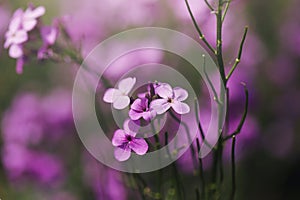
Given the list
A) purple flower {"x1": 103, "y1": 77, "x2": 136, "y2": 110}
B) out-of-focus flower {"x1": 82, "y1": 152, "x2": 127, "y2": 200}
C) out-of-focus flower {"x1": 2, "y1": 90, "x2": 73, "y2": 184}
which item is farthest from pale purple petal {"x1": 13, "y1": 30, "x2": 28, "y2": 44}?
out-of-focus flower {"x1": 2, "y1": 90, "x2": 73, "y2": 184}

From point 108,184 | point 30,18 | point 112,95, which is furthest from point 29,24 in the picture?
point 108,184

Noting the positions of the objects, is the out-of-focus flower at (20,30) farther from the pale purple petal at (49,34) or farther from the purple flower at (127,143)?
the purple flower at (127,143)

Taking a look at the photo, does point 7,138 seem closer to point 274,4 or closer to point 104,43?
point 104,43

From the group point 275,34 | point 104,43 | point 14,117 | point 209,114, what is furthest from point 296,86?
point 14,117

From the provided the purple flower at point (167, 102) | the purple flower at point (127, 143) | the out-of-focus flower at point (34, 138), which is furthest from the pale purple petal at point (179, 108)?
the out-of-focus flower at point (34, 138)

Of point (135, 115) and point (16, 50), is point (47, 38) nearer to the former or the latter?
point (16, 50)
